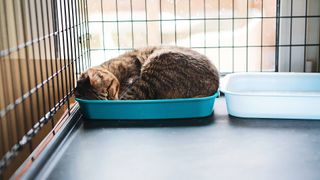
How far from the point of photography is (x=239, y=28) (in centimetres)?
232

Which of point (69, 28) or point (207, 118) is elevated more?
point (69, 28)

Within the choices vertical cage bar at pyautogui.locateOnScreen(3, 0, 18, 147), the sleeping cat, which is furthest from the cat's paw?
vertical cage bar at pyautogui.locateOnScreen(3, 0, 18, 147)

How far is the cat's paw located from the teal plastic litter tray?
0.06 metres

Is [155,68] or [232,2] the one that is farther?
[232,2]

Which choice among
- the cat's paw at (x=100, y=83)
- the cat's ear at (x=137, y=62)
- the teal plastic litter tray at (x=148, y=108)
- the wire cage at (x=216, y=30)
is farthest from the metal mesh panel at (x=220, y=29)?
the teal plastic litter tray at (x=148, y=108)

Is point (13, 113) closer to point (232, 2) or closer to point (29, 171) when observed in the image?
point (29, 171)

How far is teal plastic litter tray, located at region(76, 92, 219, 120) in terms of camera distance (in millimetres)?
1865

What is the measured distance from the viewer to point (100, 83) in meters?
1.95

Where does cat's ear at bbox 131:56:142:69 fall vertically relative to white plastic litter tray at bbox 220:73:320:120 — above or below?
above

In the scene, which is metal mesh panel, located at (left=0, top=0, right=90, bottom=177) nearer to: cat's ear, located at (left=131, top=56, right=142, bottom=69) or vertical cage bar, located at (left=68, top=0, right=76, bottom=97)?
vertical cage bar, located at (left=68, top=0, right=76, bottom=97)

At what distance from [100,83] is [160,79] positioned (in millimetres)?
238

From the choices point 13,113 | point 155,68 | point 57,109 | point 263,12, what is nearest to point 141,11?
point 155,68

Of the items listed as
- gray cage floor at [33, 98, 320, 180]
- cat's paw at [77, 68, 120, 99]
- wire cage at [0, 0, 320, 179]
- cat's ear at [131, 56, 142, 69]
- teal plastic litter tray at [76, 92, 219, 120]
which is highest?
wire cage at [0, 0, 320, 179]

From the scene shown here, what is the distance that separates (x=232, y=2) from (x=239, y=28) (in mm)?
127
